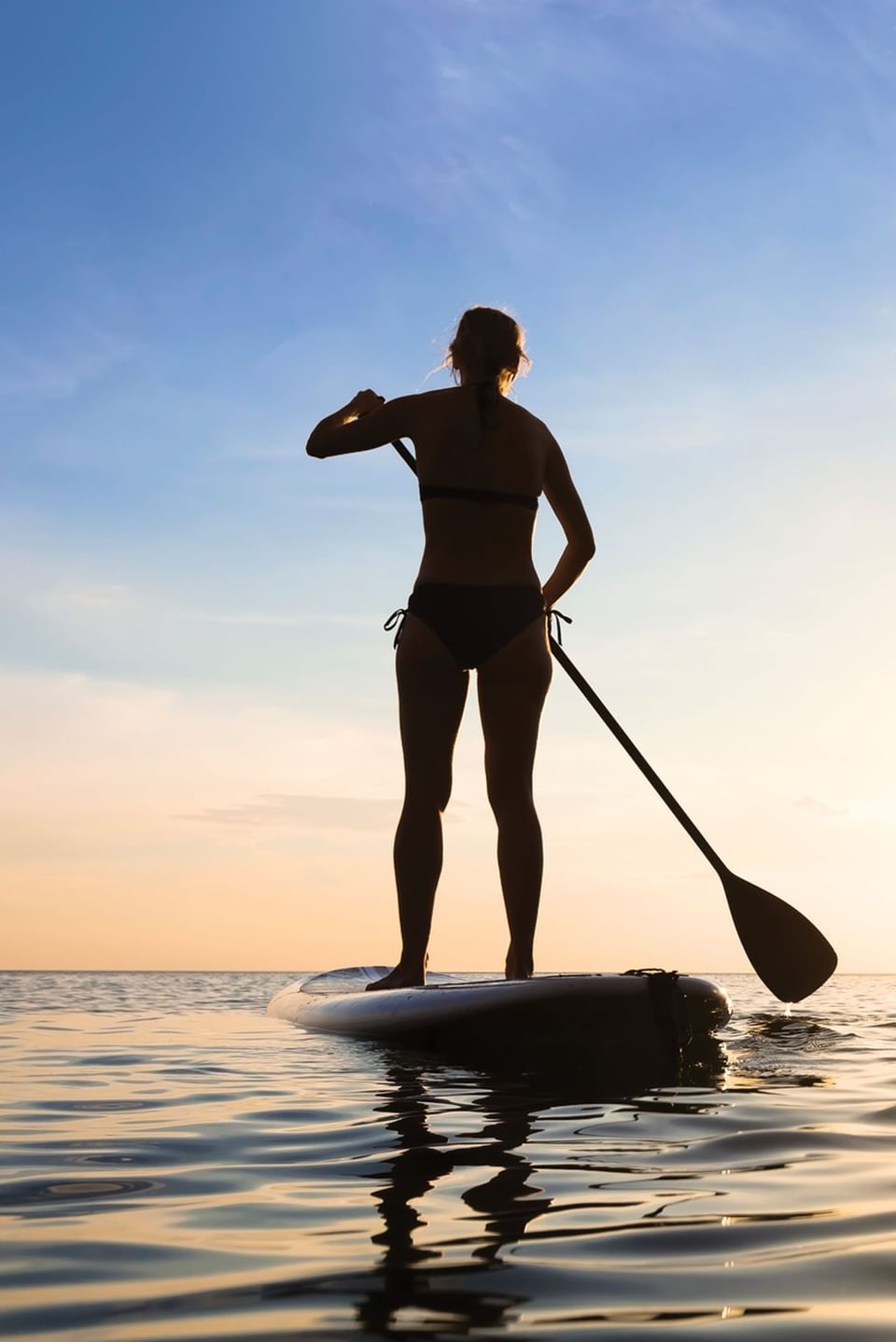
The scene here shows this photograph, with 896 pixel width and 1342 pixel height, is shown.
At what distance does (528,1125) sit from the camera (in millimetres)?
3037

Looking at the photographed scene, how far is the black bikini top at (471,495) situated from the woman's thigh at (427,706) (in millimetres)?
488

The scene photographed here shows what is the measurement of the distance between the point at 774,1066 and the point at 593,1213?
8.88ft

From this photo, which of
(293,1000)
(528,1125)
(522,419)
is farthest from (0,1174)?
(293,1000)

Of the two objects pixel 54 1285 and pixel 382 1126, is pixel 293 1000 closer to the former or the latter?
pixel 382 1126

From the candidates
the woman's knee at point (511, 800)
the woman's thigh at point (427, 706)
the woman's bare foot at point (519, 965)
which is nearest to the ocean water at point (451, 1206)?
the woman's bare foot at point (519, 965)

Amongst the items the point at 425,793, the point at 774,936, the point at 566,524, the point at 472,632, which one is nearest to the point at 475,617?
the point at 472,632

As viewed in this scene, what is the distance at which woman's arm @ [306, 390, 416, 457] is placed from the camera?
4984 mm

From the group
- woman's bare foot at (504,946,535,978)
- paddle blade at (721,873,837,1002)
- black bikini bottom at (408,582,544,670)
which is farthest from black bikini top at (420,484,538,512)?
paddle blade at (721,873,837,1002)

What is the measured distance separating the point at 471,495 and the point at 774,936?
2.52 meters

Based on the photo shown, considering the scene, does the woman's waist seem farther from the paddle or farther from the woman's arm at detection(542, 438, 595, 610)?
the paddle

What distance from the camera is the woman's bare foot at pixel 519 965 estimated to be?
15.9 ft

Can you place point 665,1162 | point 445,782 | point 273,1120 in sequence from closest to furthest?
point 665,1162 → point 273,1120 → point 445,782

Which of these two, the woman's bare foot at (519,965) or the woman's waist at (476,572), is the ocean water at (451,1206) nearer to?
the woman's bare foot at (519,965)

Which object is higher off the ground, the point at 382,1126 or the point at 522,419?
the point at 522,419
